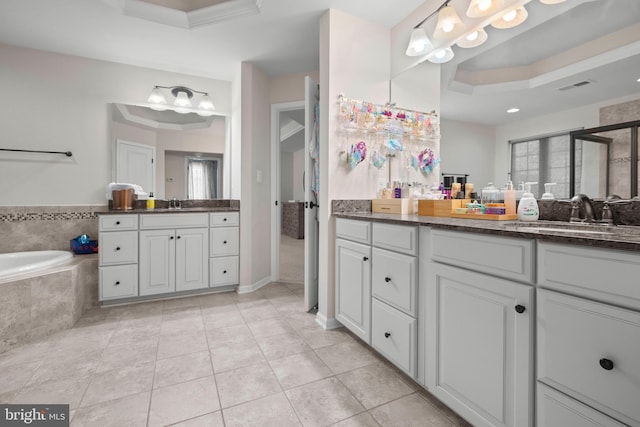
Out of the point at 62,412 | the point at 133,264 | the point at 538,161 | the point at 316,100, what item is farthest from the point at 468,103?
the point at 133,264

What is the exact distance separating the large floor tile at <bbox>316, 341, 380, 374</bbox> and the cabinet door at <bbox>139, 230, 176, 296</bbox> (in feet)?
5.86

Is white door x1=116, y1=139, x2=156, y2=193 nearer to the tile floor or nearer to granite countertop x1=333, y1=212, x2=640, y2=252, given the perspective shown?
the tile floor

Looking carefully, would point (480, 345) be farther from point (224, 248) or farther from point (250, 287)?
point (224, 248)

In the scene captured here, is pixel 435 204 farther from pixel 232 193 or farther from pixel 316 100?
pixel 232 193

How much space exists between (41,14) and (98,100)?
2.67ft

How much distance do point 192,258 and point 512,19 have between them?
122 inches

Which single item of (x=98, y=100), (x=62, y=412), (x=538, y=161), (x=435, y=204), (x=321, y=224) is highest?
(x=98, y=100)

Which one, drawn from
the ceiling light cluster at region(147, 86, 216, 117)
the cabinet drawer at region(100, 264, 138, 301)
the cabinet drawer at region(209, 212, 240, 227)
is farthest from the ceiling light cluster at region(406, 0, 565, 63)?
the cabinet drawer at region(100, 264, 138, 301)

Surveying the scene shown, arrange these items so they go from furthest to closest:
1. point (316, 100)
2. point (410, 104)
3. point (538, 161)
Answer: point (316, 100) → point (410, 104) → point (538, 161)

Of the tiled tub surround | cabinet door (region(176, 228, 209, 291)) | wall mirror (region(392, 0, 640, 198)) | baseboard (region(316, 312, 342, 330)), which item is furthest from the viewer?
cabinet door (region(176, 228, 209, 291))

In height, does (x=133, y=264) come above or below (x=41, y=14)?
below

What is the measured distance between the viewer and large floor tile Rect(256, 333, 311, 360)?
1.83m

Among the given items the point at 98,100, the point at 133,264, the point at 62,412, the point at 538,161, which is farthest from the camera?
the point at 98,100

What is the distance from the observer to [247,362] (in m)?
1.72
